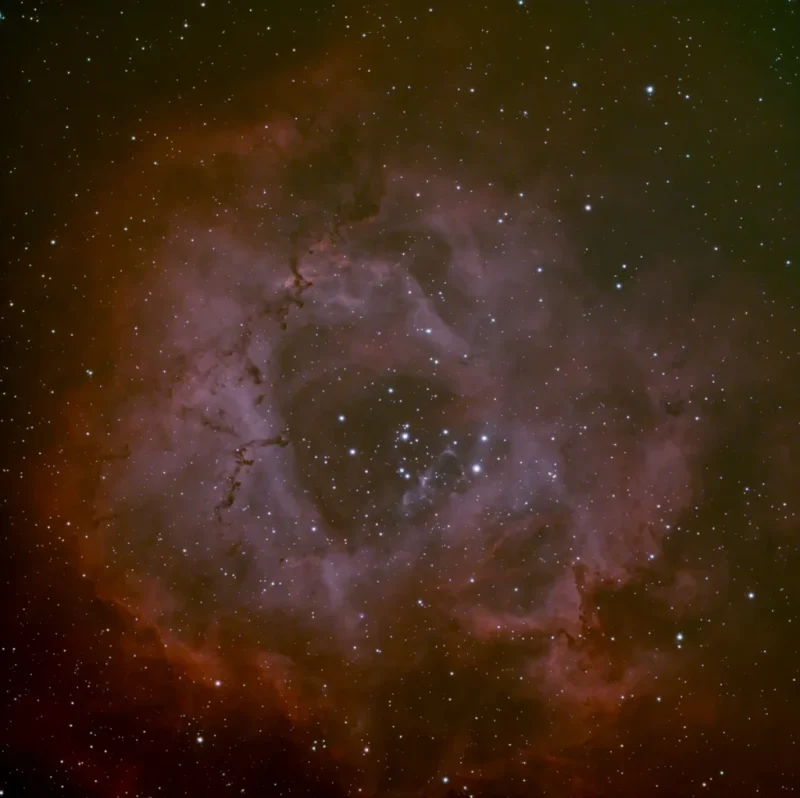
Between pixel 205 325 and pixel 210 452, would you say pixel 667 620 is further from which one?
pixel 205 325

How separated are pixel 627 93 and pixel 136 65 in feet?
14.7

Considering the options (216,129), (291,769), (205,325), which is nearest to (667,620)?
(291,769)

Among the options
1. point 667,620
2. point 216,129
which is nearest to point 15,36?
point 216,129

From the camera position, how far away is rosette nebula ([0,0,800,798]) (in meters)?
4.59

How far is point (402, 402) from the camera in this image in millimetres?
5223

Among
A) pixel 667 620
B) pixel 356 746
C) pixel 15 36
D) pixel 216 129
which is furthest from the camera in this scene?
pixel 356 746

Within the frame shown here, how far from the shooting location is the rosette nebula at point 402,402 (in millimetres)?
4590

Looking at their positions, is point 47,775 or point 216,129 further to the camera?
point 47,775

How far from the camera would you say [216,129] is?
4.68m

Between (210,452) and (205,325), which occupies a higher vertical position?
(205,325)

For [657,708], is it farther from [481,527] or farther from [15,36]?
[15,36]

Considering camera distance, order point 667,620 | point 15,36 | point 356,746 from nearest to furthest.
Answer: point 15,36 → point 667,620 → point 356,746

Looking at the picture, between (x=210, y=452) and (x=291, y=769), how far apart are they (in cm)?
356

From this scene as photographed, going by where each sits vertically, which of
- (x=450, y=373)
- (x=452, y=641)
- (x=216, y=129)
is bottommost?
(x=452, y=641)
